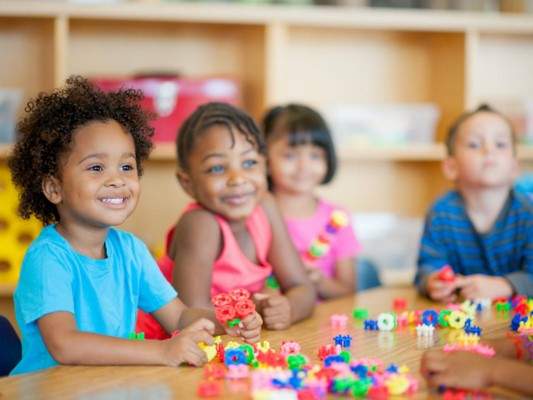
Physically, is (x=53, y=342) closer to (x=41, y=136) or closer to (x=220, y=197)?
(x=41, y=136)

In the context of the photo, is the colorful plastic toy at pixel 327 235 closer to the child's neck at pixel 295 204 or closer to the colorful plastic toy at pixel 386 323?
the child's neck at pixel 295 204

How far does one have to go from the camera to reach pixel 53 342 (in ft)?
4.97

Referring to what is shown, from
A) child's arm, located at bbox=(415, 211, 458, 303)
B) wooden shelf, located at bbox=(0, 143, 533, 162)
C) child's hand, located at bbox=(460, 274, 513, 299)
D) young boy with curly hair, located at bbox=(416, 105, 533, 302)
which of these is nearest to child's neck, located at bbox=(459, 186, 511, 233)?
young boy with curly hair, located at bbox=(416, 105, 533, 302)

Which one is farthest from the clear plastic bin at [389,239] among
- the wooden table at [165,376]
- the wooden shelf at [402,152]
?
the wooden table at [165,376]

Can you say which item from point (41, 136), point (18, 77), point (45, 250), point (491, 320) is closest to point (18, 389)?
point (45, 250)

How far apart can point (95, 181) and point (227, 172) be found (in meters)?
0.53

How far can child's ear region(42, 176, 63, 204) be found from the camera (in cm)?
173

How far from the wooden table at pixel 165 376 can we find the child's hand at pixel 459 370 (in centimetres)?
3

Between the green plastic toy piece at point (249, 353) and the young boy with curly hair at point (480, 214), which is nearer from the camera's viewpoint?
the green plastic toy piece at point (249, 353)

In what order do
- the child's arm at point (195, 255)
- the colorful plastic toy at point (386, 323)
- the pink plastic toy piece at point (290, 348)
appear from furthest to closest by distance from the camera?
the child's arm at point (195, 255)
the colorful plastic toy at point (386, 323)
the pink plastic toy piece at point (290, 348)

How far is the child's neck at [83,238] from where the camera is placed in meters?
1.73

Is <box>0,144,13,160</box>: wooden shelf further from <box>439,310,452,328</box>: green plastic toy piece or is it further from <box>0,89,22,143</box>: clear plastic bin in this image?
<box>439,310,452,328</box>: green plastic toy piece

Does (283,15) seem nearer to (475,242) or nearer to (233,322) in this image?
(475,242)

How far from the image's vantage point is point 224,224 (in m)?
2.20
